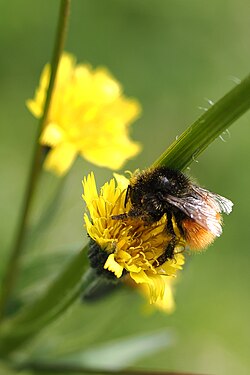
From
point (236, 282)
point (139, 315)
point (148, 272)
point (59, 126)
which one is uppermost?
point (148, 272)

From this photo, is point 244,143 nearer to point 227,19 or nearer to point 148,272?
point 227,19

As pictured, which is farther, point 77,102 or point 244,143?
point 244,143

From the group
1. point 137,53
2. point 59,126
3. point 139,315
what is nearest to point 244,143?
point 137,53

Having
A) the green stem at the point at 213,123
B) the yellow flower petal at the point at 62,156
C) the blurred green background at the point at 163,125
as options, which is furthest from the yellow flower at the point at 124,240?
the blurred green background at the point at 163,125

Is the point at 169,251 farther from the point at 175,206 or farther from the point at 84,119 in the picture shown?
the point at 84,119

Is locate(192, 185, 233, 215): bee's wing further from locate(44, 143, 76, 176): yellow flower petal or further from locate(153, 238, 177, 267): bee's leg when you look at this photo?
locate(44, 143, 76, 176): yellow flower petal

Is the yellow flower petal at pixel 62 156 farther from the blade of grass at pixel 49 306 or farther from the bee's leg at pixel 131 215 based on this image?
the bee's leg at pixel 131 215

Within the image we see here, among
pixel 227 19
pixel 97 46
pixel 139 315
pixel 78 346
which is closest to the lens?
pixel 78 346

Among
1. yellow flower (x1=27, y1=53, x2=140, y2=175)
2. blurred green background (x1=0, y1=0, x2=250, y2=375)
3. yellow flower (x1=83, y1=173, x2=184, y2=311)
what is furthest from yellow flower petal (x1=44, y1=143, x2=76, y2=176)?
blurred green background (x1=0, y1=0, x2=250, y2=375)
